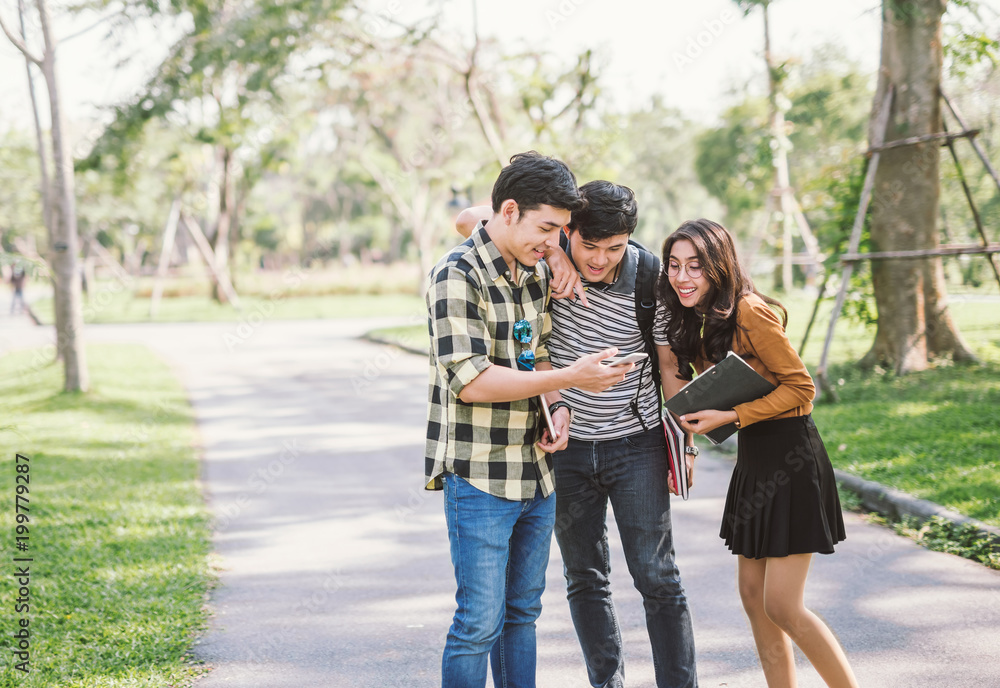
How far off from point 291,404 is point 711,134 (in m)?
25.6

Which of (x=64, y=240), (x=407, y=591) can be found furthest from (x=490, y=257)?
(x=64, y=240)

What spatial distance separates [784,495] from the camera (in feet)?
8.53

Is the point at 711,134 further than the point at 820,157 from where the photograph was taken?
Result: Yes

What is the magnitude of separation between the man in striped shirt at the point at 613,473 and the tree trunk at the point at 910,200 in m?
6.92

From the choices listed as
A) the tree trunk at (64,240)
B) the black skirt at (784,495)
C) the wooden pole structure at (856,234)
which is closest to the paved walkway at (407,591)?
the black skirt at (784,495)

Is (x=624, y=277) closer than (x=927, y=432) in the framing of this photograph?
Yes

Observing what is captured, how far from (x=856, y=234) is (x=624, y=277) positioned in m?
6.01

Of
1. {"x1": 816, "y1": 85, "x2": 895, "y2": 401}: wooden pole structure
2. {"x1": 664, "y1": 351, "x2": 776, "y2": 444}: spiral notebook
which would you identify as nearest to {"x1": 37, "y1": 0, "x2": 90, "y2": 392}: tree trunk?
{"x1": 816, "y1": 85, "x2": 895, "y2": 401}: wooden pole structure

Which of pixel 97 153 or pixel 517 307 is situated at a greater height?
pixel 97 153

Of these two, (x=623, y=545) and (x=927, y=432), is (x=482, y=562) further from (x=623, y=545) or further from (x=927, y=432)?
(x=927, y=432)

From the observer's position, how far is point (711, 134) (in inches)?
1253

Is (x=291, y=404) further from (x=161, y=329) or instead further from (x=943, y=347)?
(x=161, y=329)

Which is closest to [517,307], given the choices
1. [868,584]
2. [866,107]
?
[868,584]

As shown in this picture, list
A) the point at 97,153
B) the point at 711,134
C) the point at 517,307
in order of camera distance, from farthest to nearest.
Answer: the point at 711,134, the point at 97,153, the point at 517,307
